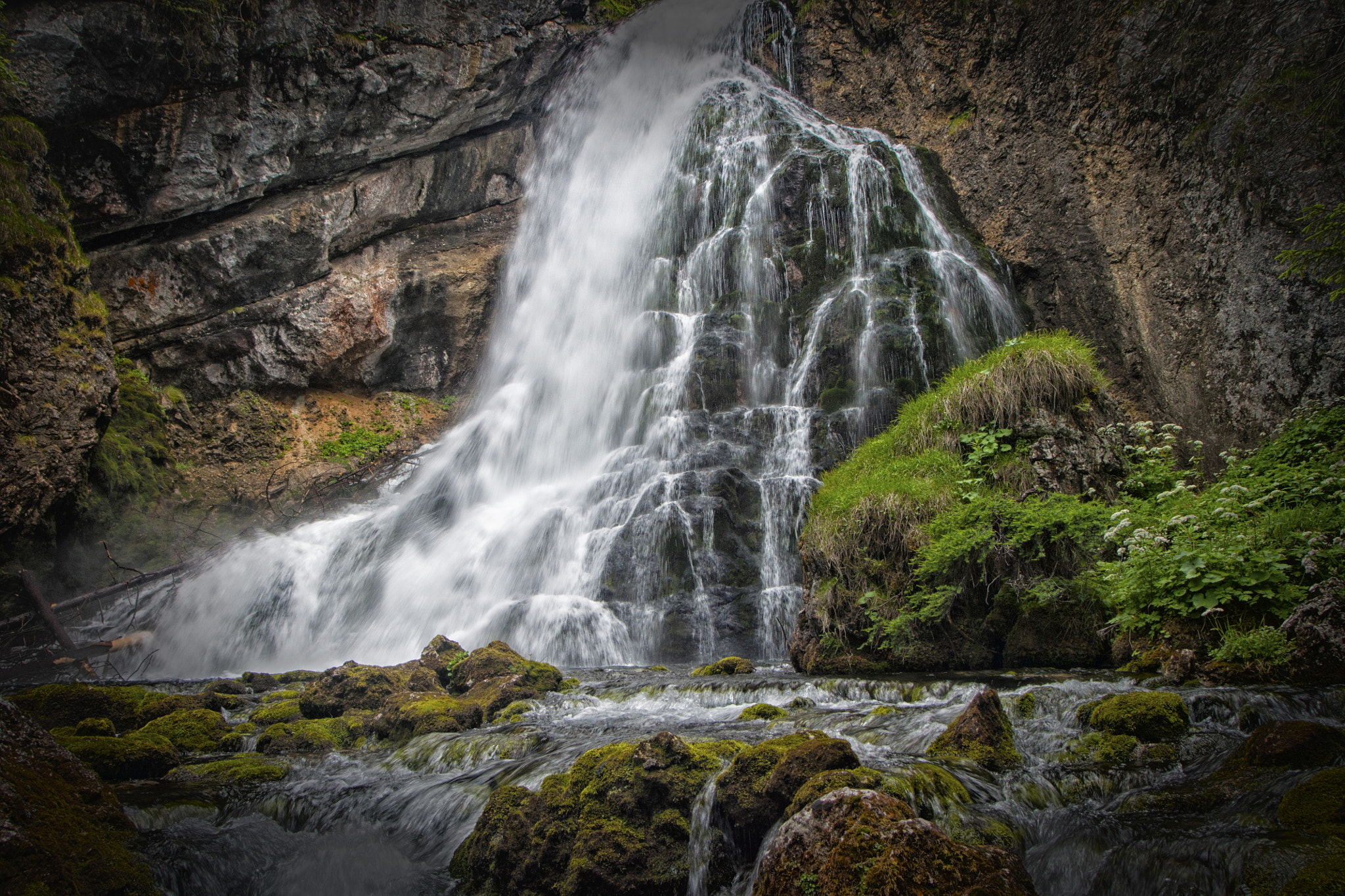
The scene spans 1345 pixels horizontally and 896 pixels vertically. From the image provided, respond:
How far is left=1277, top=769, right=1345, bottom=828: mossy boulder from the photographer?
98.7 inches

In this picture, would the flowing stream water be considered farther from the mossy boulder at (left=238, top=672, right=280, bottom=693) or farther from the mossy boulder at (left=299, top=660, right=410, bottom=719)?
the mossy boulder at (left=238, top=672, right=280, bottom=693)

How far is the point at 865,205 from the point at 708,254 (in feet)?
11.8

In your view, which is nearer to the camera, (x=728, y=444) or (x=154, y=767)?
(x=154, y=767)

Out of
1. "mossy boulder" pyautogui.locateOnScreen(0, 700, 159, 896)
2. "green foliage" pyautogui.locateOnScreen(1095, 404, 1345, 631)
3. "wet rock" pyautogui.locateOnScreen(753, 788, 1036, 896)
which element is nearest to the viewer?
"wet rock" pyautogui.locateOnScreen(753, 788, 1036, 896)

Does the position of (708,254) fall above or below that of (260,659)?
above

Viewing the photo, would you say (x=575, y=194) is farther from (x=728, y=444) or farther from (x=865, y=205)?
(x=728, y=444)

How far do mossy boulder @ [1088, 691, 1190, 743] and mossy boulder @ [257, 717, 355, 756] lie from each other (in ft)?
19.1

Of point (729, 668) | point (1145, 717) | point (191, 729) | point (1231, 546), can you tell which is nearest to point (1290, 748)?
point (1145, 717)

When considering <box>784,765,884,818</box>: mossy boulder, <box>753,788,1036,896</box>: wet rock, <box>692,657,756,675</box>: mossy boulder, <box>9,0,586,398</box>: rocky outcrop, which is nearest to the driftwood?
<box>9,0,586,398</box>: rocky outcrop

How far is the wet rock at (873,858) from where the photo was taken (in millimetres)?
2211

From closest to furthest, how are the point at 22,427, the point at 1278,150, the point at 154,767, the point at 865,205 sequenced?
the point at 154,767
the point at 1278,150
the point at 22,427
the point at 865,205

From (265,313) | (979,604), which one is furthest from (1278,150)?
(265,313)

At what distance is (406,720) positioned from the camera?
5859 millimetres

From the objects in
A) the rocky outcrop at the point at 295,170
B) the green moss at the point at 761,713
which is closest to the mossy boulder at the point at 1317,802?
the green moss at the point at 761,713
